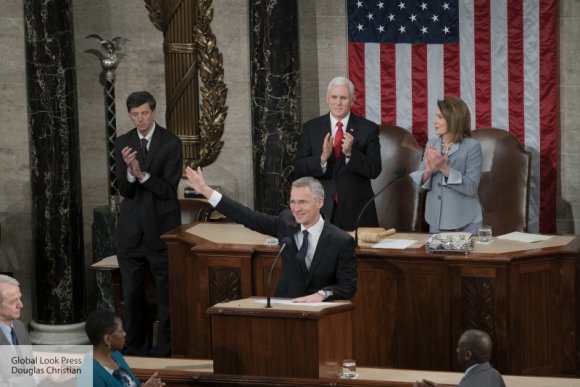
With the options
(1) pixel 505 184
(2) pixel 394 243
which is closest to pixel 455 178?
(2) pixel 394 243

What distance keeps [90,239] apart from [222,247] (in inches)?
126

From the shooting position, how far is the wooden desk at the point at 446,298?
8.65 m

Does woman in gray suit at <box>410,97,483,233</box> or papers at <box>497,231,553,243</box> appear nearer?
papers at <box>497,231,553,243</box>

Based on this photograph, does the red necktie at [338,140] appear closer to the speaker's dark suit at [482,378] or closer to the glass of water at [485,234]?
the glass of water at [485,234]

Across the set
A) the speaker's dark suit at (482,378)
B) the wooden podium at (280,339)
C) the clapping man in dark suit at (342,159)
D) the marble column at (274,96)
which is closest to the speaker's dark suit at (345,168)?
the clapping man in dark suit at (342,159)

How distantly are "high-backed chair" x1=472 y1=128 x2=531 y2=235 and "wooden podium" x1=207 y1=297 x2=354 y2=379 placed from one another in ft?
13.4

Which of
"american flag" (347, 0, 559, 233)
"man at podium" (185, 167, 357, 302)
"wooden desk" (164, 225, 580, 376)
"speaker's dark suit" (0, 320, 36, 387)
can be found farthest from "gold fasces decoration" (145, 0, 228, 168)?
"speaker's dark suit" (0, 320, 36, 387)

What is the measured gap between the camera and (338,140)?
972 centimetres

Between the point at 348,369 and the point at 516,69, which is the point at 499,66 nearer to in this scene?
the point at 516,69

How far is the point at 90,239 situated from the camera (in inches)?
480

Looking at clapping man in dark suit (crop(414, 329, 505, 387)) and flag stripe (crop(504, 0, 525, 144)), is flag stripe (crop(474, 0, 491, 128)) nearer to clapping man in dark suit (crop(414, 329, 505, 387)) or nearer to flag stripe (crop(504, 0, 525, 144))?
flag stripe (crop(504, 0, 525, 144))

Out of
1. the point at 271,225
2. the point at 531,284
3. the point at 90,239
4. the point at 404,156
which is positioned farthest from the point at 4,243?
the point at 531,284

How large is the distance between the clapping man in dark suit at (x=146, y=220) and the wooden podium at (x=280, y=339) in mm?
2646

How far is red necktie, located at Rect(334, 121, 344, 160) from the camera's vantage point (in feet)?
31.8
